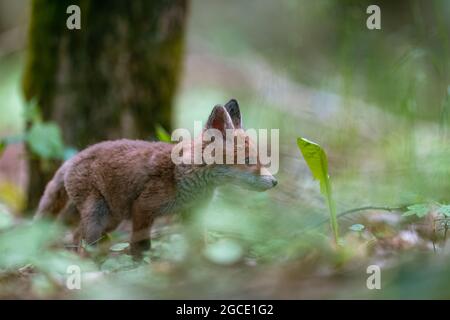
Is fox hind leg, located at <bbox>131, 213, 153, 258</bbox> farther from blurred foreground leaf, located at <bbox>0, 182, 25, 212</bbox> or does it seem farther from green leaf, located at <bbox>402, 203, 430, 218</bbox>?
blurred foreground leaf, located at <bbox>0, 182, 25, 212</bbox>

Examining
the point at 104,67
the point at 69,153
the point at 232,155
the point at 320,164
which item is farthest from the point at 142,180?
the point at 104,67

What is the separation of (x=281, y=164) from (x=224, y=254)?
2665 mm

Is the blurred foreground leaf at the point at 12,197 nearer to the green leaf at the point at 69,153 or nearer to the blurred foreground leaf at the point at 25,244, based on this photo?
the green leaf at the point at 69,153

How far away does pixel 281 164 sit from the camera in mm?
6477

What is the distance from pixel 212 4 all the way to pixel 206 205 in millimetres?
10917

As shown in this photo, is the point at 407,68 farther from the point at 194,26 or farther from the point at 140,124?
the point at 194,26

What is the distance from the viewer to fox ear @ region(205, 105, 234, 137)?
4.67 metres

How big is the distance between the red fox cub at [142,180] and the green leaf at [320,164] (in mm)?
465

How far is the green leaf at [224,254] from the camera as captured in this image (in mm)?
3894

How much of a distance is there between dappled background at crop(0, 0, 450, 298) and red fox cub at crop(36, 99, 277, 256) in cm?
19

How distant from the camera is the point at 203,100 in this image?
11172mm

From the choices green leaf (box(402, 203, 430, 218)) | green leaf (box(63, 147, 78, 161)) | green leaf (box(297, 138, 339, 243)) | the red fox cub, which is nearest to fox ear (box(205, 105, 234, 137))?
the red fox cub

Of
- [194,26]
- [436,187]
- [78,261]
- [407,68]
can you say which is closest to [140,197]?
[78,261]

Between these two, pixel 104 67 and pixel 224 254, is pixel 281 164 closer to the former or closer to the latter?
pixel 104 67
